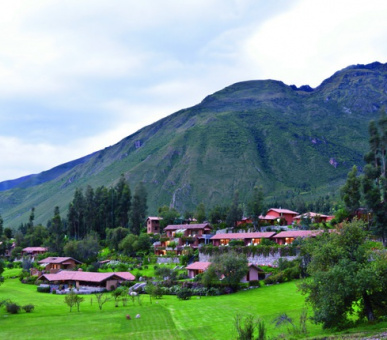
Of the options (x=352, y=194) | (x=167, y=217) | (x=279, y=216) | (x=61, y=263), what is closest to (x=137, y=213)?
(x=167, y=217)

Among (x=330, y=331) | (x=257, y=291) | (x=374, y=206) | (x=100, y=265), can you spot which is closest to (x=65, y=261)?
(x=100, y=265)

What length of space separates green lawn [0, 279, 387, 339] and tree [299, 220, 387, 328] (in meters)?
2.06

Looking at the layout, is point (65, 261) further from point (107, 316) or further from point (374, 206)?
point (374, 206)

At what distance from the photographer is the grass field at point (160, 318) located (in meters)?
39.2

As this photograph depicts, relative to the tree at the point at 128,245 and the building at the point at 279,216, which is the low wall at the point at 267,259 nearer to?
the tree at the point at 128,245

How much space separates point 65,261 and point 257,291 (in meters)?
57.7

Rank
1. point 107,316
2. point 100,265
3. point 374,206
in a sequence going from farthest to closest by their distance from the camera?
point 100,265, point 374,206, point 107,316

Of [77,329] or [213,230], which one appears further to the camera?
[213,230]

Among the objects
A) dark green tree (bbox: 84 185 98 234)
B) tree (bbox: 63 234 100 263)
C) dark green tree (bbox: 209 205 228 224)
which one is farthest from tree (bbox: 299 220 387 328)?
dark green tree (bbox: 84 185 98 234)

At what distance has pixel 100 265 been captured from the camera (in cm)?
9575

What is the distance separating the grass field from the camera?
1544 inches

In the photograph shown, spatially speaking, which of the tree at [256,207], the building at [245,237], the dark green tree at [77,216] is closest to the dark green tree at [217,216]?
the tree at [256,207]

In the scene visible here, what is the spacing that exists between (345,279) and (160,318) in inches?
928

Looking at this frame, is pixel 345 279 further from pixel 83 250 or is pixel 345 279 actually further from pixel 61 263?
pixel 83 250
